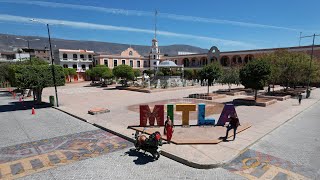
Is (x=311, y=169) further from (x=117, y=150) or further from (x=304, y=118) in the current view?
(x=304, y=118)

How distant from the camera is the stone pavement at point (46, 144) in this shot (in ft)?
25.9

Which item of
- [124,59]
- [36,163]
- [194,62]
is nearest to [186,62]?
[194,62]

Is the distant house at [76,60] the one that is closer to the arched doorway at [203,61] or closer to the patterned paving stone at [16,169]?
the arched doorway at [203,61]

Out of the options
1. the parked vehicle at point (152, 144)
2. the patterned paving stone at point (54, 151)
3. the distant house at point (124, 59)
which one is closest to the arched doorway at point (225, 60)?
the distant house at point (124, 59)

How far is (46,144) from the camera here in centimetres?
997

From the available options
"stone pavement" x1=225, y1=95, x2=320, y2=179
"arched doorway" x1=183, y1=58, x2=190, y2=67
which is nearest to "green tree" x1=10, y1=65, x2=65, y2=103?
"stone pavement" x1=225, y1=95, x2=320, y2=179

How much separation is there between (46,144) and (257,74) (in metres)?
17.3

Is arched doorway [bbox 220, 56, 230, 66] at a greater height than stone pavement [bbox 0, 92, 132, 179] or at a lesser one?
greater

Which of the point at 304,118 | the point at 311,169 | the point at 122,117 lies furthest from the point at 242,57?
the point at 311,169

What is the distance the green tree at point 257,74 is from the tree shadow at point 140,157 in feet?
47.4

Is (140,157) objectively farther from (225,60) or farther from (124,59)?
(124,59)

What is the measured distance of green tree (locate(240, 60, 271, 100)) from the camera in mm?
19250

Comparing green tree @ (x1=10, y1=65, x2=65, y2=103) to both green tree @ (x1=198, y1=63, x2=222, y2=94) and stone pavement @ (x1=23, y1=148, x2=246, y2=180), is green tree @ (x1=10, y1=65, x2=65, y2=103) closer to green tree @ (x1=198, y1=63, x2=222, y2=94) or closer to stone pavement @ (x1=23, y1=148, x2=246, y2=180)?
stone pavement @ (x1=23, y1=148, x2=246, y2=180)

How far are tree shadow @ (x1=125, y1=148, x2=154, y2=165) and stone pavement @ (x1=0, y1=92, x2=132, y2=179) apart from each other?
0.78 m
